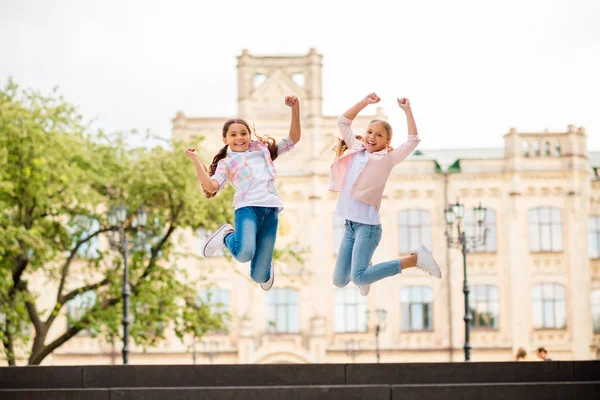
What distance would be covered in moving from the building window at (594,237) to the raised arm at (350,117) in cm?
3085

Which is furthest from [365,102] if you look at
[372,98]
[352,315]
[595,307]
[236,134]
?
[595,307]

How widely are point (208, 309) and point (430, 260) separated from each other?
16.2 metres

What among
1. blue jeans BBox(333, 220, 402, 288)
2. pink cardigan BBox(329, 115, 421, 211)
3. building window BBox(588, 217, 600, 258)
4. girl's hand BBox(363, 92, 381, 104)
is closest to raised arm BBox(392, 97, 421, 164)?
pink cardigan BBox(329, 115, 421, 211)

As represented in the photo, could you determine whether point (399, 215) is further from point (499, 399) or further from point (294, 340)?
point (499, 399)

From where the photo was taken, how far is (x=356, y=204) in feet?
27.2

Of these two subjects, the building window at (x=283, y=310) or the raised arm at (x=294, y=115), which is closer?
the raised arm at (x=294, y=115)

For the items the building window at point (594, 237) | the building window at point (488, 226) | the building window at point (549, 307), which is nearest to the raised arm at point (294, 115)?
the building window at point (488, 226)

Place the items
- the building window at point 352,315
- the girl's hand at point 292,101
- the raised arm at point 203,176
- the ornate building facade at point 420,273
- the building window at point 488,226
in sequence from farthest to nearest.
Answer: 1. the building window at point 488,226
2. the building window at point 352,315
3. the ornate building facade at point 420,273
4. the girl's hand at point 292,101
5. the raised arm at point 203,176

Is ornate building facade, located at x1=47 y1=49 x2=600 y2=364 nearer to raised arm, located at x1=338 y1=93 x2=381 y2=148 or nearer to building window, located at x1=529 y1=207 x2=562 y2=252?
building window, located at x1=529 y1=207 x2=562 y2=252

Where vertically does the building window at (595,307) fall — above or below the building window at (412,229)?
below

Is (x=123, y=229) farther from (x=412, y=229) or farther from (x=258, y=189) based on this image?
(x=412, y=229)

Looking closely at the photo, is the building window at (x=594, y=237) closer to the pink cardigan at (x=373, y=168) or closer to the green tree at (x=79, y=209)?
the green tree at (x=79, y=209)

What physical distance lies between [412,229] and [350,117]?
29259 mm

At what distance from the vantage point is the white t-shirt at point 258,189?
26.2 feet
